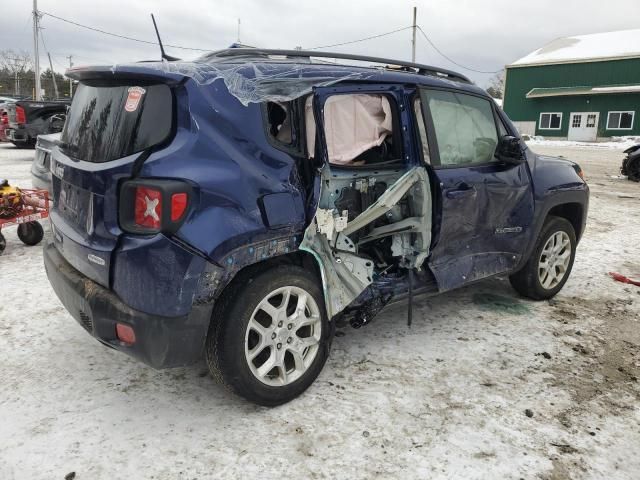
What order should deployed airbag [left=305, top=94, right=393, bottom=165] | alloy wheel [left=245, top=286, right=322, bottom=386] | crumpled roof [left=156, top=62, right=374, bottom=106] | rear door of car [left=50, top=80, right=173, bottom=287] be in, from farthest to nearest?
deployed airbag [left=305, top=94, right=393, bottom=165]
alloy wheel [left=245, top=286, right=322, bottom=386]
crumpled roof [left=156, top=62, right=374, bottom=106]
rear door of car [left=50, top=80, right=173, bottom=287]

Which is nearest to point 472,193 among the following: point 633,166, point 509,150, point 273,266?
point 509,150

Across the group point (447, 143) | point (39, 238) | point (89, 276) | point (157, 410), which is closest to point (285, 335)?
point (157, 410)

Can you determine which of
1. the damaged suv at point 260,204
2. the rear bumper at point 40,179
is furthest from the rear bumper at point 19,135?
the damaged suv at point 260,204

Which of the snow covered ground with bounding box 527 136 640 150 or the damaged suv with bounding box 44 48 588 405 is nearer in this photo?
the damaged suv with bounding box 44 48 588 405

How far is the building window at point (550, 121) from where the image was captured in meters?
37.6

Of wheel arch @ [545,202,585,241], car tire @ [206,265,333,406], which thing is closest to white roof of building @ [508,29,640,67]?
wheel arch @ [545,202,585,241]

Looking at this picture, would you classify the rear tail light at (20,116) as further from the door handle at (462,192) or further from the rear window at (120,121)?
the door handle at (462,192)

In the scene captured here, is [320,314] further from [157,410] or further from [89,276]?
[89,276]

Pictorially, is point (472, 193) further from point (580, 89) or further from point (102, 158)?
point (580, 89)

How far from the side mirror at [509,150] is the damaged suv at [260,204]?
0.06 feet

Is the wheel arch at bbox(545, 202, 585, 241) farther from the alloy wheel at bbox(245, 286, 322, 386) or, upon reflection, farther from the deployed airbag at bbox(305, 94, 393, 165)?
the alloy wheel at bbox(245, 286, 322, 386)

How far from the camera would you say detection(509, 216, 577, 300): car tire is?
14.9ft

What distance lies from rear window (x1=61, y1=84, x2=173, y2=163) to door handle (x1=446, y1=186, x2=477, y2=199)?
76.6 inches

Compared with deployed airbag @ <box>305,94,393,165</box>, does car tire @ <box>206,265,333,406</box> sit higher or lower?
lower
